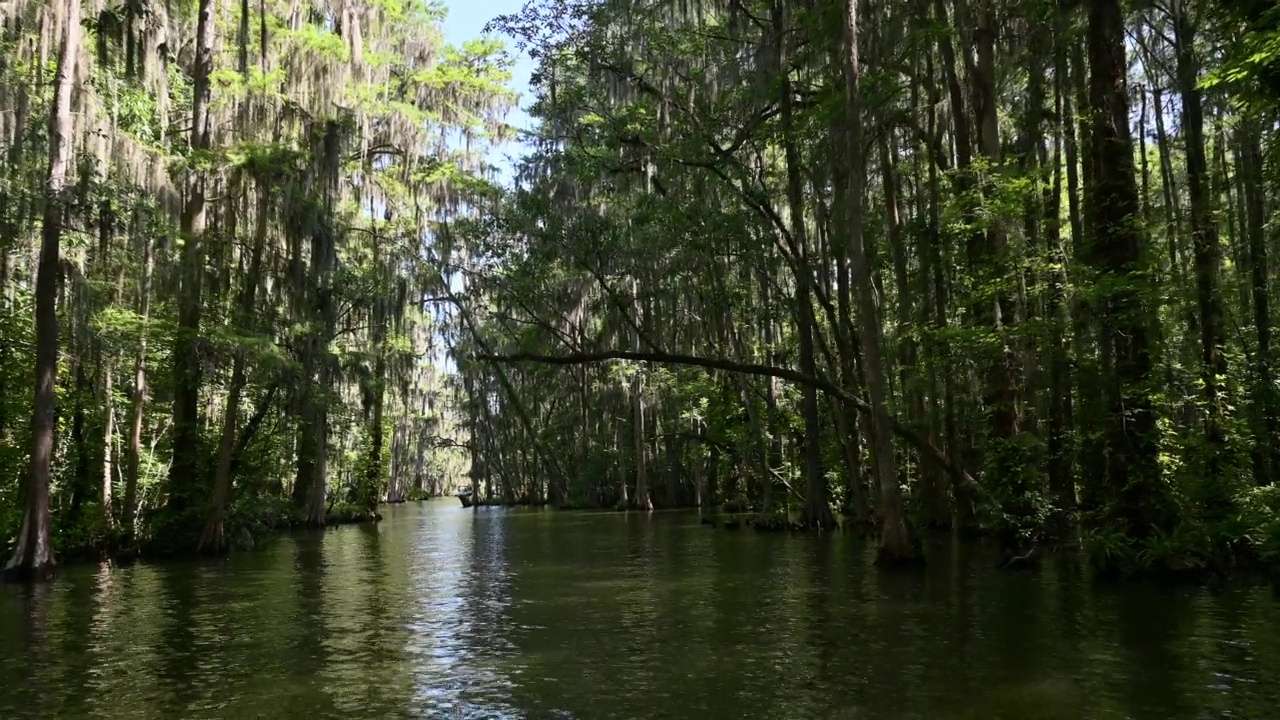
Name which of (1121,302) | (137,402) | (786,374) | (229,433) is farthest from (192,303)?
(1121,302)

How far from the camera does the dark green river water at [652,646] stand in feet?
21.4

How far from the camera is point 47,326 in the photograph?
14.8 metres

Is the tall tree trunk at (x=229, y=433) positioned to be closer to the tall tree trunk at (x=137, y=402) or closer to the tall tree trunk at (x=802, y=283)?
the tall tree trunk at (x=137, y=402)

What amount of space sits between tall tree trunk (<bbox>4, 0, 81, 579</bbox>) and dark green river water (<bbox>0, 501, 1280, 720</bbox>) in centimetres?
95

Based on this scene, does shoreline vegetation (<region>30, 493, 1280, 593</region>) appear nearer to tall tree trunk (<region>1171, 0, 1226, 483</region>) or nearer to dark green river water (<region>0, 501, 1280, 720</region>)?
dark green river water (<region>0, 501, 1280, 720</region>)

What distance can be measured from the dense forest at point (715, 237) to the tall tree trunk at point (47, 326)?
2.5 inches

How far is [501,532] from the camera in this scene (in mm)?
28391

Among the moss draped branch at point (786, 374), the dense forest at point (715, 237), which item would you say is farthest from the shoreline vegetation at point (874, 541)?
the moss draped branch at point (786, 374)

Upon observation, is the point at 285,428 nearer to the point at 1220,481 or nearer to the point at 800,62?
the point at 800,62

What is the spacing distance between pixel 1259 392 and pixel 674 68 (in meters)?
13.9

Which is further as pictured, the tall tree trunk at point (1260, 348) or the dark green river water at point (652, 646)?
the tall tree trunk at point (1260, 348)

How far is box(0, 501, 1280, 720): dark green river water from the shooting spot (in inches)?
257

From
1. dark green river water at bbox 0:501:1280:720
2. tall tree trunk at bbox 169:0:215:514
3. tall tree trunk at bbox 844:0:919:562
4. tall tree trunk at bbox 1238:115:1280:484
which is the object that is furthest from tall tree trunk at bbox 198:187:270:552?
tall tree trunk at bbox 1238:115:1280:484

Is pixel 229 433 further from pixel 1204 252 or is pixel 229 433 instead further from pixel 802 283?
pixel 1204 252
